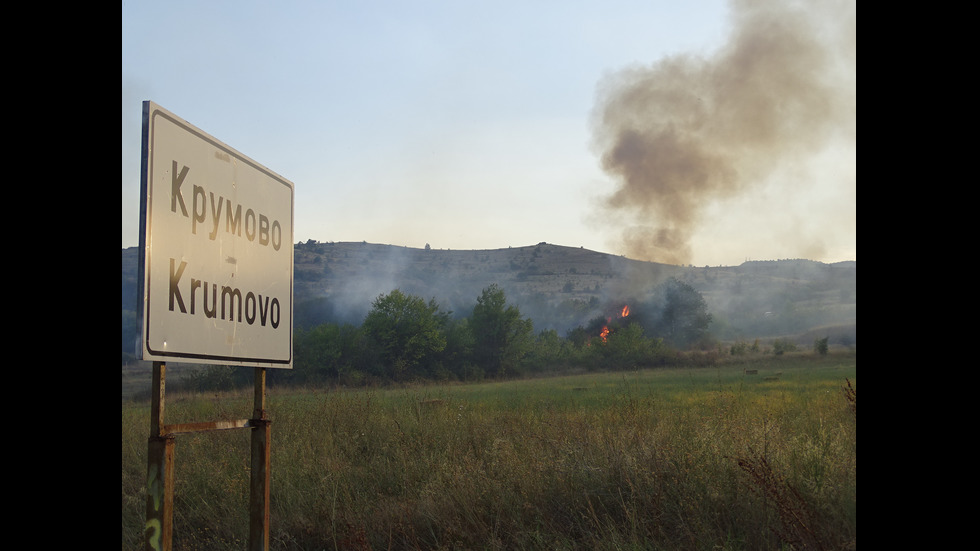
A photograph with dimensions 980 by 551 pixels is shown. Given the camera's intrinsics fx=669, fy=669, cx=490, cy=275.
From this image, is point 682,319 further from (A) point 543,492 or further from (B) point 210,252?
(B) point 210,252

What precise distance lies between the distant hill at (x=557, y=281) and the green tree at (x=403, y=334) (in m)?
38.5

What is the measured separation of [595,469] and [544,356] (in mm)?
54335

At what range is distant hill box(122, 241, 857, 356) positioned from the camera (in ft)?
341

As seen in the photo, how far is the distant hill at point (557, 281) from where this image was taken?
103812 millimetres

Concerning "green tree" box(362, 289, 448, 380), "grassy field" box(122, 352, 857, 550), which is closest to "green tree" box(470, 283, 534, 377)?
"green tree" box(362, 289, 448, 380)

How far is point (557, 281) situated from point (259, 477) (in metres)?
130

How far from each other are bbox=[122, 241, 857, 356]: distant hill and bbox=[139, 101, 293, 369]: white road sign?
9152 cm

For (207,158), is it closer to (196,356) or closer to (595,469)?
(196,356)

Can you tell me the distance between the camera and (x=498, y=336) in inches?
2355

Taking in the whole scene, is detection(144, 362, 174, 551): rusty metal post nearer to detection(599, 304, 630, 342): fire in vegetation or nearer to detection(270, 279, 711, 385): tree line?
detection(270, 279, 711, 385): tree line

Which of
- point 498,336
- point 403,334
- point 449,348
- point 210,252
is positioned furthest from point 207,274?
point 498,336

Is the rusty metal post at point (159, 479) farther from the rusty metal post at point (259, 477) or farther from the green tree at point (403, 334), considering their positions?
the green tree at point (403, 334)
